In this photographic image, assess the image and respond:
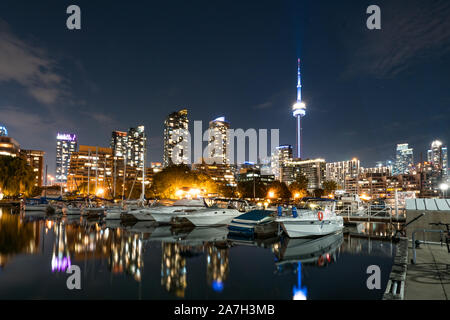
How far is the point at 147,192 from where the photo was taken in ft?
332

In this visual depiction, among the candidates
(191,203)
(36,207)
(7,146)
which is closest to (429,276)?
(191,203)

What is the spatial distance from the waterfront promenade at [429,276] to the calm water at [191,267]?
1258mm

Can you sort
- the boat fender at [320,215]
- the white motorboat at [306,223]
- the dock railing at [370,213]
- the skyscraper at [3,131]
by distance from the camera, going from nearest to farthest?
the white motorboat at [306,223] → the boat fender at [320,215] → the dock railing at [370,213] → the skyscraper at [3,131]

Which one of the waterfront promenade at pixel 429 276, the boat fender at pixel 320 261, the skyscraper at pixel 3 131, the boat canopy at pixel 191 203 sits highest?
the skyscraper at pixel 3 131

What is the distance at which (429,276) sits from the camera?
9.72 m

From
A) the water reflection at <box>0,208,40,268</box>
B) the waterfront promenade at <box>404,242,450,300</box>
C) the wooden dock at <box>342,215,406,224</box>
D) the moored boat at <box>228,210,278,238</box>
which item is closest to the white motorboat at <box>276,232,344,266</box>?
the moored boat at <box>228,210,278,238</box>

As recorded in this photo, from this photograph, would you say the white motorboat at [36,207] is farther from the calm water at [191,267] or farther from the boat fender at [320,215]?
the boat fender at [320,215]

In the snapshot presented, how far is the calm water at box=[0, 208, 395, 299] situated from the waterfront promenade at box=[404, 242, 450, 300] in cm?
126

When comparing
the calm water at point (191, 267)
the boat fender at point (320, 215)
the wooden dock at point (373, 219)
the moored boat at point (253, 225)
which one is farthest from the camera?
the wooden dock at point (373, 219)

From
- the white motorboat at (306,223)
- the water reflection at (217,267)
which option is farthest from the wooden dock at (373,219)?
the water reflection at (217,267)

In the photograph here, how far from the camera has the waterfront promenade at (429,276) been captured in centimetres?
802

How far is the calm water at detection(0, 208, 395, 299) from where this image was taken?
1044 cm
